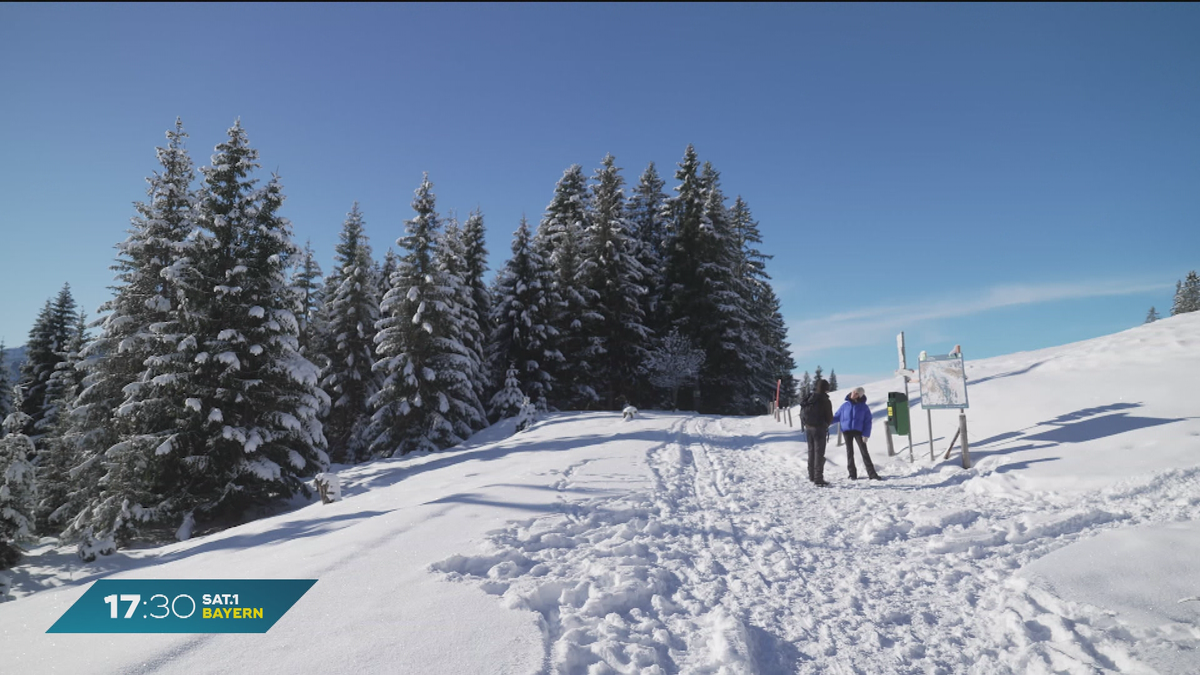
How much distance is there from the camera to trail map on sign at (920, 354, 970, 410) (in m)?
10.6

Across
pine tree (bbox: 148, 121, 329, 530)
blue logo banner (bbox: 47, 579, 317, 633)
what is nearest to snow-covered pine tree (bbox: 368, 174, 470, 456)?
pine tree (bbox: 148, 121, 329, 530)

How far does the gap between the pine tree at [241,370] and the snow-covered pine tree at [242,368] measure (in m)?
0.03

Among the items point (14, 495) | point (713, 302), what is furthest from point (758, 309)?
point (14, 495)

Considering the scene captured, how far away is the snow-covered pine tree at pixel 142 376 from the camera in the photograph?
13008 millimetres

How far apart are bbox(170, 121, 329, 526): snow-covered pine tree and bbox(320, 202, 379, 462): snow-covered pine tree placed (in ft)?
39.9

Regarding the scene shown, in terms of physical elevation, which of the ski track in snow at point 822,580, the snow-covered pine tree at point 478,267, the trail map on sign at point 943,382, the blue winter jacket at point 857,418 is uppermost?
the snow-covered pine tree at point 478,267

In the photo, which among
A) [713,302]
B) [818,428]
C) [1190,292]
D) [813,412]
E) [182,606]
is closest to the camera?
[182,606]

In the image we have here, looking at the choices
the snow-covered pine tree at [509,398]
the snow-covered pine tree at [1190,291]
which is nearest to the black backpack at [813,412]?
the snow-covered pine tree at [509,398]

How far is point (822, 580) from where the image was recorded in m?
5.15

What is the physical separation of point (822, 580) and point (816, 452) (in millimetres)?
5309

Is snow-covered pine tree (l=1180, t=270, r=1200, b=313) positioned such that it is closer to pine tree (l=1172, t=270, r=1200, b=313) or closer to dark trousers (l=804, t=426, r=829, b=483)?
pine tree (l=1172, t=270, r=1200, b=313)

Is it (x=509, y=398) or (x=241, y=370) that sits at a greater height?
(x=241, y=370)

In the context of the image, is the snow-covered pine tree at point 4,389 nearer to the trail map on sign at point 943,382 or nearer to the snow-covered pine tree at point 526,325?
the snow-covered pine tree at point 526,325

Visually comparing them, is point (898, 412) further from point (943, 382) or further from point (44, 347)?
point (44, 347)
